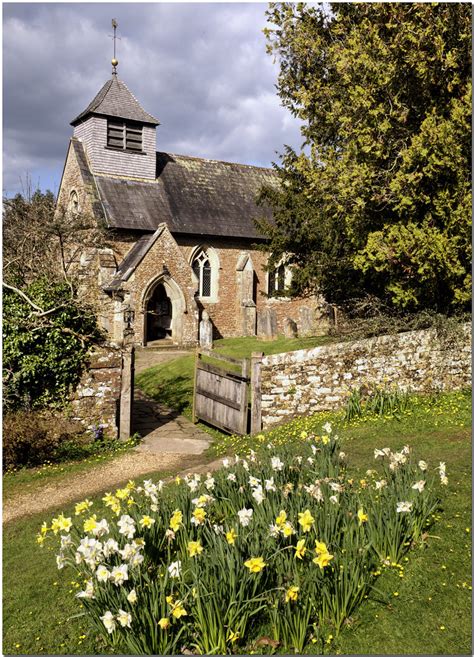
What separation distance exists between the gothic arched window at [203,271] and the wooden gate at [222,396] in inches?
578

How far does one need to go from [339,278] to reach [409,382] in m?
4.25

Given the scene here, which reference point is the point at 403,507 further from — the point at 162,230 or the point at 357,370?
the point at 162,230

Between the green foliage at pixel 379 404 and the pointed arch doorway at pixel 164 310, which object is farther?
the pointed arch doorway at pixel 164 310

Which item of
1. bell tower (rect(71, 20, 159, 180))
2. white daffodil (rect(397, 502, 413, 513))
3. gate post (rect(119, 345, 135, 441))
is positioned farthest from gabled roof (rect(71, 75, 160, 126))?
white daffodil (rect(397, 502, 413, 513))

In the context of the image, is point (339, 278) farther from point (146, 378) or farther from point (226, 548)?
point (226, 548)

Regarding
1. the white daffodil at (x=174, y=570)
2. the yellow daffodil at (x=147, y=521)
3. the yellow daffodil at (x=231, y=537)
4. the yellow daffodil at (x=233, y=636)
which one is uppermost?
the yellow daffodil at (x=231, y=537)

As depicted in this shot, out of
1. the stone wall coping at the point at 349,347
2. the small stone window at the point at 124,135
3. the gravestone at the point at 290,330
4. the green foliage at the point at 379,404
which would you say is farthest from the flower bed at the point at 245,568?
the small stone window at the point at 124,135

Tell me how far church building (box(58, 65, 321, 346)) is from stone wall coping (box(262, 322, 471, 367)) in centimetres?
1105

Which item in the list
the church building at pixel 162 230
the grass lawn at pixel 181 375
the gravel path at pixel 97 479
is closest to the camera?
the gravel path at pixel 97 479

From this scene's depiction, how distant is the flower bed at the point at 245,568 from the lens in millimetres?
4102

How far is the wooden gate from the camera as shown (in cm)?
1155

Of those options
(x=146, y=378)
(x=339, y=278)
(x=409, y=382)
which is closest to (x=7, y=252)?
(x=146, y=378)

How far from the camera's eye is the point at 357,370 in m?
12.0

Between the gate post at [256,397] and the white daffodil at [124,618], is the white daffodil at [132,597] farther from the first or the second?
the gate post at [256,397]
